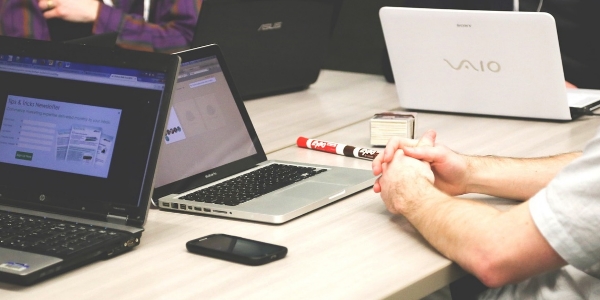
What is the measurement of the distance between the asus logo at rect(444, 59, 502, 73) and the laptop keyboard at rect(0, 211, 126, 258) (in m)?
1.05

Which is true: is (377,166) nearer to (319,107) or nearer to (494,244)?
(494,244)

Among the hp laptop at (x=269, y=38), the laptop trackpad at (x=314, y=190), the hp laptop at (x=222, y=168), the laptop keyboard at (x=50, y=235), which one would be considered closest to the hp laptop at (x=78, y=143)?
the laptop keyboard at (x=50, y=235)

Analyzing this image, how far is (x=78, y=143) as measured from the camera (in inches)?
51.4

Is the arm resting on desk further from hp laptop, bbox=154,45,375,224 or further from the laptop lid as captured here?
the laptop lid

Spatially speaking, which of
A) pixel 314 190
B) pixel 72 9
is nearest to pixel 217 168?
pixel 314 190

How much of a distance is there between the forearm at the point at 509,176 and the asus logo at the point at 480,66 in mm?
513

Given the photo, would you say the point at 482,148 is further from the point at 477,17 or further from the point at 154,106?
the point at 154,106

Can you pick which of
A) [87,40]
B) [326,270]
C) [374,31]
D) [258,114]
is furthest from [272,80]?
[326,270]

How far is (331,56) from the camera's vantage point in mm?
3412

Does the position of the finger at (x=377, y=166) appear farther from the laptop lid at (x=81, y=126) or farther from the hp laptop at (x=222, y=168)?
the laptop lid at (x=81, y=126)

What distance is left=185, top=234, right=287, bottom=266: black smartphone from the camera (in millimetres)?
1167

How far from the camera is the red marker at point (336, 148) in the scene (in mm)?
1695

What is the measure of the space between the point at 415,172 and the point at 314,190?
0.59ft

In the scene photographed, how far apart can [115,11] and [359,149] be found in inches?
44.2
